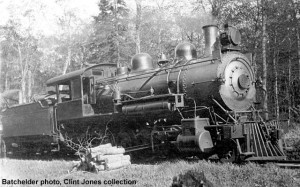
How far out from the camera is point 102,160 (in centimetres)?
859

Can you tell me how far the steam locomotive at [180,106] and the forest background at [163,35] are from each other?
171 inches

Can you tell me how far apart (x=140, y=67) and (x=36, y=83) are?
44123mm

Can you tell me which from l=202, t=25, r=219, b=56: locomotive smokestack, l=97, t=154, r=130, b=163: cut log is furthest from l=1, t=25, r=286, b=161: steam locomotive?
A: l=97, t=154, r=130, b=163: cut log

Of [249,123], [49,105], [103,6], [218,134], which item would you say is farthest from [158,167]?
[103,6]

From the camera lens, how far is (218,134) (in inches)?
336

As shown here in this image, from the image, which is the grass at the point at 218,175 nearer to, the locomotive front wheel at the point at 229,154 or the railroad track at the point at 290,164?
the railroad track at the point at 290,164

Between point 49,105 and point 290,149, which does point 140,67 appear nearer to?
point 49,105

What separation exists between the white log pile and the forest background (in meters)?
7.37

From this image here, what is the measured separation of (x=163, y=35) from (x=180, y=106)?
22.9 metres

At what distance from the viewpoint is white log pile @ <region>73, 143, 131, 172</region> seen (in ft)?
28.1

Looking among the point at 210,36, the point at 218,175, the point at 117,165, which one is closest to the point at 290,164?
the point at 218,175

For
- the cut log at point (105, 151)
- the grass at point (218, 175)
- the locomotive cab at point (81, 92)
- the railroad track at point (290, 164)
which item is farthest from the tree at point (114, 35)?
the railroad track at point (290, 164)

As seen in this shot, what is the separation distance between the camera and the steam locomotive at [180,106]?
27.6 ft

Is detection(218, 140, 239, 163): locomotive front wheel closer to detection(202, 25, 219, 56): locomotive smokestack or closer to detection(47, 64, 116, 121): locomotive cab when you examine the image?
detection(202, 25, 219, 56): locomotive smokestack
